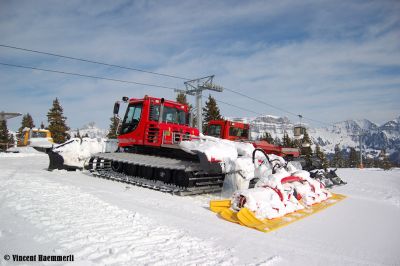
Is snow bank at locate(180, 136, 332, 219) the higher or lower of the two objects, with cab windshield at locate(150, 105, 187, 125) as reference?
lower

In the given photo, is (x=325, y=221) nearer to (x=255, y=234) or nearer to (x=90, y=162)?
(x=255, y=234)

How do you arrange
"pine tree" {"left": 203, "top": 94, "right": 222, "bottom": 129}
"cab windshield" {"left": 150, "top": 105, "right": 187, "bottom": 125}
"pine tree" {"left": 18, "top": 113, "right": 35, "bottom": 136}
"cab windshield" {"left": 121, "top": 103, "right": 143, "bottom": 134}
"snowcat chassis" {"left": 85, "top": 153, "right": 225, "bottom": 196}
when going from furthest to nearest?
"pine tree" {"left": 18, "top": 113, "right": 35, "bottom": 136} → "pine tree" {"left": 203, "top": 94, "right": 222, "bottom": 129} → "cab windshield" {"left": 121, "top": 103, "right": 143, "bottom": 134} → "cab windshield" {"left": 150, "top": 105, "right": 187, "bottom": 125} → "snowcat chassis" {"left": 85, "top": 153, "right": 225, "bottom": 196}

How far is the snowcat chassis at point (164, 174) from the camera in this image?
26.0 ft

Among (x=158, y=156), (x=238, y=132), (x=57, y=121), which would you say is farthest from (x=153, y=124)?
(x=57, y=121)

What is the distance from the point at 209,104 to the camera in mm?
37500

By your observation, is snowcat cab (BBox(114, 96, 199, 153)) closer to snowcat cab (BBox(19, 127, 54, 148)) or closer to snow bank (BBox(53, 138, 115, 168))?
snow bank (BBox(53, 138, 115, 168))

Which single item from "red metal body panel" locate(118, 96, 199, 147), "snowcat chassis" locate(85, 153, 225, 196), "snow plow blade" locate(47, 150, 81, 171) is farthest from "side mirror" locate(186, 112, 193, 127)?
"snow plow blade" locate(47, 150, 81, 171)

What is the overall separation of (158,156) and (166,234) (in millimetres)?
5712

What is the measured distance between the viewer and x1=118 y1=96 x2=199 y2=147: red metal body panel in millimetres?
10047

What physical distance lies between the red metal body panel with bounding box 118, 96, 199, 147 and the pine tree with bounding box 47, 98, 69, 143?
36914mm

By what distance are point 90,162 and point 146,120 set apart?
2843 mm

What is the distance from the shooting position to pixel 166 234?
4.20 meters

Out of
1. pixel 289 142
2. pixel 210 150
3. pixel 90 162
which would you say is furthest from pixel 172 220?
pixel 289 142

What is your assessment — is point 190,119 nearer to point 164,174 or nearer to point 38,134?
point 164,174
